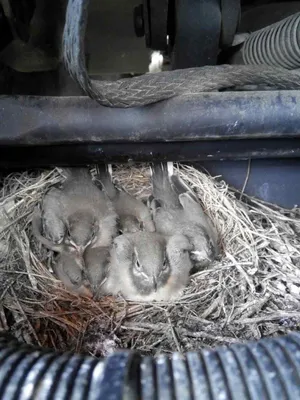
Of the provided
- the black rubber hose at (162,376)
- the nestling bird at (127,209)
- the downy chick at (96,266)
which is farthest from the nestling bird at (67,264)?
the black rubber hose at (162,376)

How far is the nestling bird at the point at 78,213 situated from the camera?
1.50 m

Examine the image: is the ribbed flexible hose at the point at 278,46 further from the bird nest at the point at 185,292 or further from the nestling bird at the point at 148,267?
the nestling bird at the point at 148,267

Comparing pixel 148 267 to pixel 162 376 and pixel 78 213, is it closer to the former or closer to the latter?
pixel 78 213

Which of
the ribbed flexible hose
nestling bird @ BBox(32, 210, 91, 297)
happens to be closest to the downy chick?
nestling bird @ BBox(32, 210, 91, 297)

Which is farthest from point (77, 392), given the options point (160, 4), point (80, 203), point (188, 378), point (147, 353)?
point (160, 4)

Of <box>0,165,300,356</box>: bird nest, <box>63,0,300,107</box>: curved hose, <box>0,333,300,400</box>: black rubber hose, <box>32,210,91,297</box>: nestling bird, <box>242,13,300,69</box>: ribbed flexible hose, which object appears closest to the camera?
<box>0,333,300,400</box>: black rubber hose

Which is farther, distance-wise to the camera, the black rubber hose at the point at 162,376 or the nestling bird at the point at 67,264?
the nestling bird at the point at 67,264

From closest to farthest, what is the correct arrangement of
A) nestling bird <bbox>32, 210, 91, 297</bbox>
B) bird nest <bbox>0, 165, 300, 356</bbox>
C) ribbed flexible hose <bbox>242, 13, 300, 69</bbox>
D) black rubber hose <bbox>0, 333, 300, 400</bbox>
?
1. black rubber hose <bbox>0, 333, 300, 400</bbox>
2. bird nest <bbox>0, 165, 300, 356</bbox>
3. nestling bird <bbox>32, 210, 91, 297</bbox>
4. ribbed flexible hose <bbox>242, 13, 300, 69</bbox>

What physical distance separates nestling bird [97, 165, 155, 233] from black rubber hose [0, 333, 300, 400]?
0.83 meters

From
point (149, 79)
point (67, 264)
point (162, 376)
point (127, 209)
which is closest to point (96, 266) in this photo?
point (67, 264)

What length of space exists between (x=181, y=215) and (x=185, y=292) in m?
0.24

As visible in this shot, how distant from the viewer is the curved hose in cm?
92

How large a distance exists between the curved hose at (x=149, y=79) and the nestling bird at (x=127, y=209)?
42 cm

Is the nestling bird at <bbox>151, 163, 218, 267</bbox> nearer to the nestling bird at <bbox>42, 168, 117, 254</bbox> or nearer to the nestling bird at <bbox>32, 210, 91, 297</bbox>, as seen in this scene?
the nestling bird at <bbox>42, 168, 117, 254</bbox>
